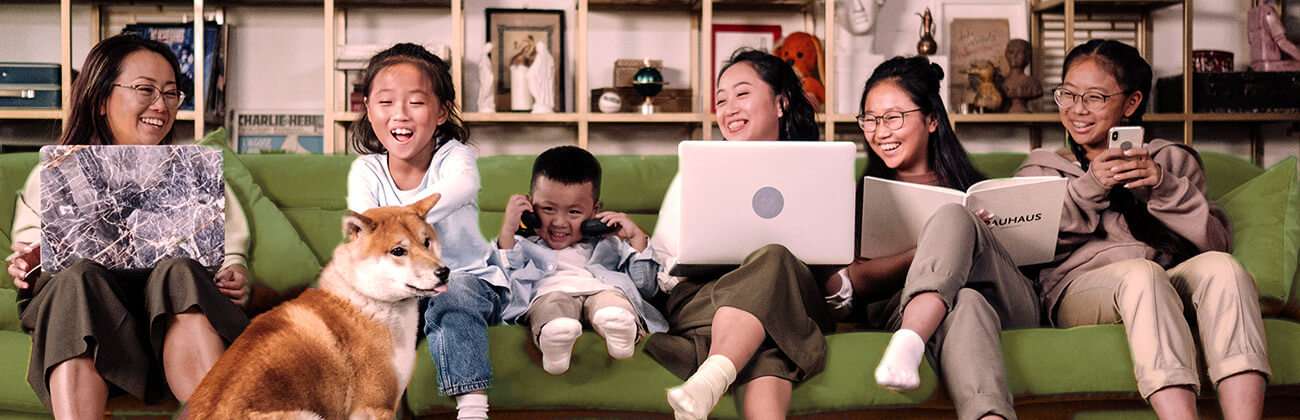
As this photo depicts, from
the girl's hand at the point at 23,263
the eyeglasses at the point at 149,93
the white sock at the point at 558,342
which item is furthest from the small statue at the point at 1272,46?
the girl's hand at the point at 23,263

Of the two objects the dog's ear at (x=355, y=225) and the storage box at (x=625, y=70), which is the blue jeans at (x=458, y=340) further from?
the storage box at (x=625, y=70)

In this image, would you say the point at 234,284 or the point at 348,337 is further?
the point at 234,284

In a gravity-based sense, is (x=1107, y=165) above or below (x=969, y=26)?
below

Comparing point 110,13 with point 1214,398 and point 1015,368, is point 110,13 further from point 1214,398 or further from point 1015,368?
point 1214,398

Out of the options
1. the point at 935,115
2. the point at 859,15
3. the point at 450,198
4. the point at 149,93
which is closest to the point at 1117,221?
the point at 935,115

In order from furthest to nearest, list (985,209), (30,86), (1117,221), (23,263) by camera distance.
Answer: (30,86) < (1117,221) < (985,209) < (23,263)

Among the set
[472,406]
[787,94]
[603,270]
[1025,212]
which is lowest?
[472,406]

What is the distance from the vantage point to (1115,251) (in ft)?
7.52

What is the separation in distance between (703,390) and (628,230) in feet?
1.92

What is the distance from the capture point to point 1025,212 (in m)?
2.17

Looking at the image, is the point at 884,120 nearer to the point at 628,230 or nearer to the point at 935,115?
the point at 935,115

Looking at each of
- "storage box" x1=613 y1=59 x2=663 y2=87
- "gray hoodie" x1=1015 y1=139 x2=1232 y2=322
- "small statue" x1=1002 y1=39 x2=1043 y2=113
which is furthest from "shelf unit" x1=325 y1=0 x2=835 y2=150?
"gray hoodie" x1=1015 y1=139 x2=1232 y2=322

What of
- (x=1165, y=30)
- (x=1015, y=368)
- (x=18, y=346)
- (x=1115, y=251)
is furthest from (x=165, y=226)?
(x=1165, y=30)

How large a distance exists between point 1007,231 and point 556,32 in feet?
6.68
